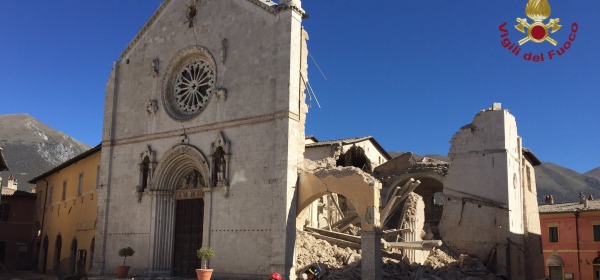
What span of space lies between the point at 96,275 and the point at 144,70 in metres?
9.66

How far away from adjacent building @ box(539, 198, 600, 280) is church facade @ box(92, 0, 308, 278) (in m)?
26.9

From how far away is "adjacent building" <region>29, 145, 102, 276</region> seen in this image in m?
31.4

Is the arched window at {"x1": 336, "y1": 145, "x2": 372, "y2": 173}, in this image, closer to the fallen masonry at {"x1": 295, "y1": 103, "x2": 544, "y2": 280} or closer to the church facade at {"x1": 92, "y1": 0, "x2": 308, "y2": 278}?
the fallen masonry at {"x1": 295, "y1": 103, "x2": 544, "y2": 280}

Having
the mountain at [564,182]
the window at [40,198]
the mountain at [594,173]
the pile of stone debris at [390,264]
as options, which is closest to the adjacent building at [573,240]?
the pile of stone debris at [390,264]

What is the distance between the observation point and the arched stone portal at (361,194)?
18859 mm

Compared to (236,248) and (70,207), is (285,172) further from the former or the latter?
(70,207)

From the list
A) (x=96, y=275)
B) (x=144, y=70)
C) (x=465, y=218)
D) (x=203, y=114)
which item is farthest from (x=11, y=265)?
(x=465, y=218)

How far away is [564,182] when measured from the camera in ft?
445

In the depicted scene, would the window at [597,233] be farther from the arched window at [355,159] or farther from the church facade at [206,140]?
the church facade at [206,140]

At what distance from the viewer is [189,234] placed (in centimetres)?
2528

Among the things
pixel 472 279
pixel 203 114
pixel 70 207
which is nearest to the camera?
pixel 472 279

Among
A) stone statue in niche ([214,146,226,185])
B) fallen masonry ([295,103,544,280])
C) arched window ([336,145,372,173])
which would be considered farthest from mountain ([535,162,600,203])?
stone statue in niche ([214,146,226,185])

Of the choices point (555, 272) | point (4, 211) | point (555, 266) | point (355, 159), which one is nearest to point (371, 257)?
point (355, 159)

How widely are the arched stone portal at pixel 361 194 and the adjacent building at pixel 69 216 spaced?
14209 mm
